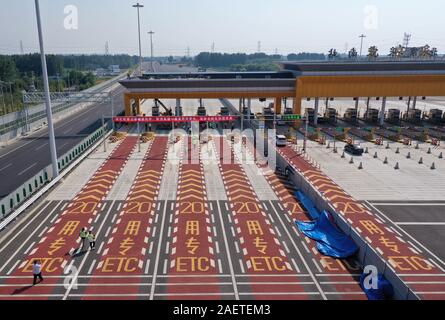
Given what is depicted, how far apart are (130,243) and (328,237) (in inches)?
529

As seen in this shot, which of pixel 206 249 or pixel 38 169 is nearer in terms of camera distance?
pixel 206 249

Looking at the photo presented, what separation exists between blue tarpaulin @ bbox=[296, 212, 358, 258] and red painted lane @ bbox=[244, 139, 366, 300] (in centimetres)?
38

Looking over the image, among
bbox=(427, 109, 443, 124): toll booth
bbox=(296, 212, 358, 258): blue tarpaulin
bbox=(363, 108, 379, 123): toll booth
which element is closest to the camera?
bbox=(296, 212, 358, 258): blue tarpaulin

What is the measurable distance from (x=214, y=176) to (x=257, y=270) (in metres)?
18.4

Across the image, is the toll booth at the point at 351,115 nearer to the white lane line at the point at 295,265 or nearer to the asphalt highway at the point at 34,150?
the asphalt highway at the point at 34,150

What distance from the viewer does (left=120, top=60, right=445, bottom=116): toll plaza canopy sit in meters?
61.2

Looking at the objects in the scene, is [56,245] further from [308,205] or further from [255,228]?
[308,205]

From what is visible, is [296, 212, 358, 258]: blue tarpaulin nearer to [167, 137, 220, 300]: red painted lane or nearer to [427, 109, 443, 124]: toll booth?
[167, 137, 220, 300]: red painted lane

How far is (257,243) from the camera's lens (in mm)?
23859

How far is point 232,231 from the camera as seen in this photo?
25.6m

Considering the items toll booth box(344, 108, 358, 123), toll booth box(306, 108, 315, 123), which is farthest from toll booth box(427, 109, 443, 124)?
toll booth box(306, 108, 315, 123)
